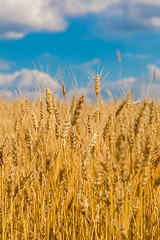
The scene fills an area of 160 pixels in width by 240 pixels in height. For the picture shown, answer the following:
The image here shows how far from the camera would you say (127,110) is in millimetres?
2699

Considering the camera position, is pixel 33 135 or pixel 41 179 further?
pixel 33 135

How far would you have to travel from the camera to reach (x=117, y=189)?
4.59 ft

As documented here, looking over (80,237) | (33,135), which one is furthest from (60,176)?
(33,135)

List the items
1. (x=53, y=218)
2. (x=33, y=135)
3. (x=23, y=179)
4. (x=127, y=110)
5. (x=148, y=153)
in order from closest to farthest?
(x=148, y=153)
(x=53, y=218)
(x=23, y=179)
(x=33, y=135)
(x=127, y=110)

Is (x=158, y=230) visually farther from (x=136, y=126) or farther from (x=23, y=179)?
(x=23, y=179)

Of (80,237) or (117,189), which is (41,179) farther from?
(117,189)

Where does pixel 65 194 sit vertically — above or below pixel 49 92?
below

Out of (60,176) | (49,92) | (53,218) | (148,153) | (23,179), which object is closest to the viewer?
(148,153)

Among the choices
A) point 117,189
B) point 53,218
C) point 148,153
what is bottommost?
point 53,218

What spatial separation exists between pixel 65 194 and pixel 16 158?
1.64 ft

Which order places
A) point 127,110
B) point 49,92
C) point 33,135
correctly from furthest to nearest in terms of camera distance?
point 127,110, point 33,135, point 49,92

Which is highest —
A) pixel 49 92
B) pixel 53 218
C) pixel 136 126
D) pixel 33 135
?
pixel 49 92

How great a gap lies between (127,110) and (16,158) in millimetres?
1402

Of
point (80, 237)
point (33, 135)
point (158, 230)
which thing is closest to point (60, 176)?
Answer: point (80, 237)
